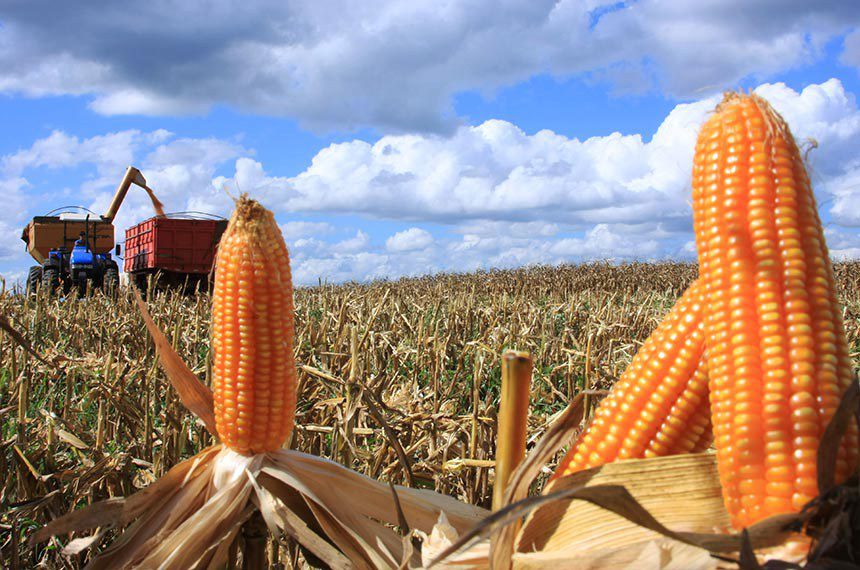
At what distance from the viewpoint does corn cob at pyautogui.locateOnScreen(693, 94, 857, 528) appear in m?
1.48

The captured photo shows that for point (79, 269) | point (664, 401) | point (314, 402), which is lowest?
point (314, 402)

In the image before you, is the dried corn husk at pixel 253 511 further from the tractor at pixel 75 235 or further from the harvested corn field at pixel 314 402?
the tractor at pixel 75 235

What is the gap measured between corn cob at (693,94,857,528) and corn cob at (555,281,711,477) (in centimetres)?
13

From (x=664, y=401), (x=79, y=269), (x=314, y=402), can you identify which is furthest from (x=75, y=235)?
(x=664, y=401)

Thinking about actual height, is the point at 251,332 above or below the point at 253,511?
above

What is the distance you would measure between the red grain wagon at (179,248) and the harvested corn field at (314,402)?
12.6 metres

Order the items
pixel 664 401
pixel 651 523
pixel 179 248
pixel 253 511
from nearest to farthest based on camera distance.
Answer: pixel 651 523 < pixel 664 401 < pixel 253 511 < pixel 179 248

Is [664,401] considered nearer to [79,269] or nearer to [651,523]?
[651,523]

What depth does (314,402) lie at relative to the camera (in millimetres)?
6676

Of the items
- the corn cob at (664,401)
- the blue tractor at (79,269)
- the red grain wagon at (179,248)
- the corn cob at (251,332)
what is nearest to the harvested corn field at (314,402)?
the corn cob at (251,332)

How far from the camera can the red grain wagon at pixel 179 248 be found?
24953mm

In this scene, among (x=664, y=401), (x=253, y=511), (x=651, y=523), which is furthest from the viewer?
(x=253, y=511)

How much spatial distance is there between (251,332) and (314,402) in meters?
3.96

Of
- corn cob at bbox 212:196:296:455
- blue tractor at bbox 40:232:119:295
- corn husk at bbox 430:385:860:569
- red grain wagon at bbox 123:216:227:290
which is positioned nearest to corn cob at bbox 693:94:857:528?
corn husk at bbox 430:385:860:569
